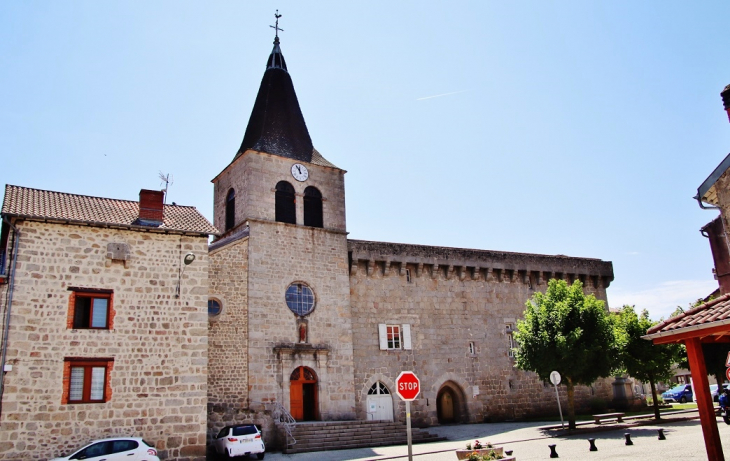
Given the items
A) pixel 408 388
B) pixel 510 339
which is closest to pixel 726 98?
pixel 408 388

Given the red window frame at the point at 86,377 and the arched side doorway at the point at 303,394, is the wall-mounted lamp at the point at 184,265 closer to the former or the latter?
the red window frame at the point at 86,377

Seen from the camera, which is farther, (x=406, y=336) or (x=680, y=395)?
(x=680, y=395)

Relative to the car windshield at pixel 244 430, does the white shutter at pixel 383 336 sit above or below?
above

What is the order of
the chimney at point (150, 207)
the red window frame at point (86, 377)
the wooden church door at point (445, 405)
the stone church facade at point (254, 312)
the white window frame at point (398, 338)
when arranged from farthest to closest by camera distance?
the wooden church door at point (445, 405)
the white window frame at point (398, 338)
the chimney at point (150, 207)
the stone church facade at point (254, 312)
the red window frame at point (86, 377)

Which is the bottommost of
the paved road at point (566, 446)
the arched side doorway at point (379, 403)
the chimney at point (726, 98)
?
the paved road at point (566, 446)

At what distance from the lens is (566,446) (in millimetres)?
17859

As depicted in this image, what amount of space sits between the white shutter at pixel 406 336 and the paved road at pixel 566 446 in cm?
393

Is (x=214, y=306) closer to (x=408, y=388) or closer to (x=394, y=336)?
(x=394, y=336)

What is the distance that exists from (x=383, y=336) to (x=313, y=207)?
662 centimetres

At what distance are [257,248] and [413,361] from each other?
28.8 ft

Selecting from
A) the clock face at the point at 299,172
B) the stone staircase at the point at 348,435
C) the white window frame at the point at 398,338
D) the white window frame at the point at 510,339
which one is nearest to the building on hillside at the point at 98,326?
the stone staircase at the point at 348,435

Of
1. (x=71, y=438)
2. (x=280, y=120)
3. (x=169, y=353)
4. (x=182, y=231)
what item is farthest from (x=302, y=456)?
(x=280, y=120)

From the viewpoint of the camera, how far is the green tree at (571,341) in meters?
22.4

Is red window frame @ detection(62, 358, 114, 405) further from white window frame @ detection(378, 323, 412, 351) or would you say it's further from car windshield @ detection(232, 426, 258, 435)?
white window frame @ detection(378, 323, 412, 351)
